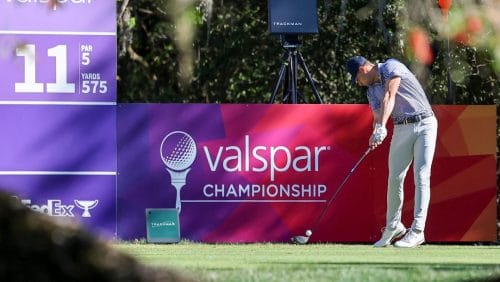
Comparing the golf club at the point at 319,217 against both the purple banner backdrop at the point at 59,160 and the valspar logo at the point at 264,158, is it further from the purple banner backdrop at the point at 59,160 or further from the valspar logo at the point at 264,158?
the purple banner backdrop at the point at 59,160

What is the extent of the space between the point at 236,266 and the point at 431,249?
417 centimetres

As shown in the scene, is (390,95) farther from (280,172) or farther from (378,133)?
(280,172)

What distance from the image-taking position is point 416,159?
13.8 metres

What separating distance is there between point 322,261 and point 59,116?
15.9 ft

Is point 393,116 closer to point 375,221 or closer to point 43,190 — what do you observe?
point 375,221

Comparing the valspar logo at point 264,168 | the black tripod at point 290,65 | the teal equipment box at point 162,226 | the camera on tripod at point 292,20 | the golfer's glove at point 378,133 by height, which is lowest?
the teal equipment box at point 162,226

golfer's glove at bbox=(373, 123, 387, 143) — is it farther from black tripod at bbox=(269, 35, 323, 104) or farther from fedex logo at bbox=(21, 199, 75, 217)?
fedex logo at bbox=(21, 199, 75, 217)

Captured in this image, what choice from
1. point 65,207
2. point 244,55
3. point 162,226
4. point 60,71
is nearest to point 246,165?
point 162,226

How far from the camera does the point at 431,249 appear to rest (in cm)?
1345

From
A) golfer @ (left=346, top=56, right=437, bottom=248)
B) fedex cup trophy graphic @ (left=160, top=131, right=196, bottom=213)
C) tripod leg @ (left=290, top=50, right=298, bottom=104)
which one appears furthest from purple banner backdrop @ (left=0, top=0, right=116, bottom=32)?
golfer @ (left=346, top=56, right=437, bottom=248)

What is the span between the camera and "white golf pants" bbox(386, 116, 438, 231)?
536 inches

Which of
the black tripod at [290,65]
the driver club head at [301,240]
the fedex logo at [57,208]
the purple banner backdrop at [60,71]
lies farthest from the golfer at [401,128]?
the fedex logo at [57,208]

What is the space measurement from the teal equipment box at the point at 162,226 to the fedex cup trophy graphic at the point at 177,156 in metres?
0.33

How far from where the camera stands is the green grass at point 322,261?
8.10m
